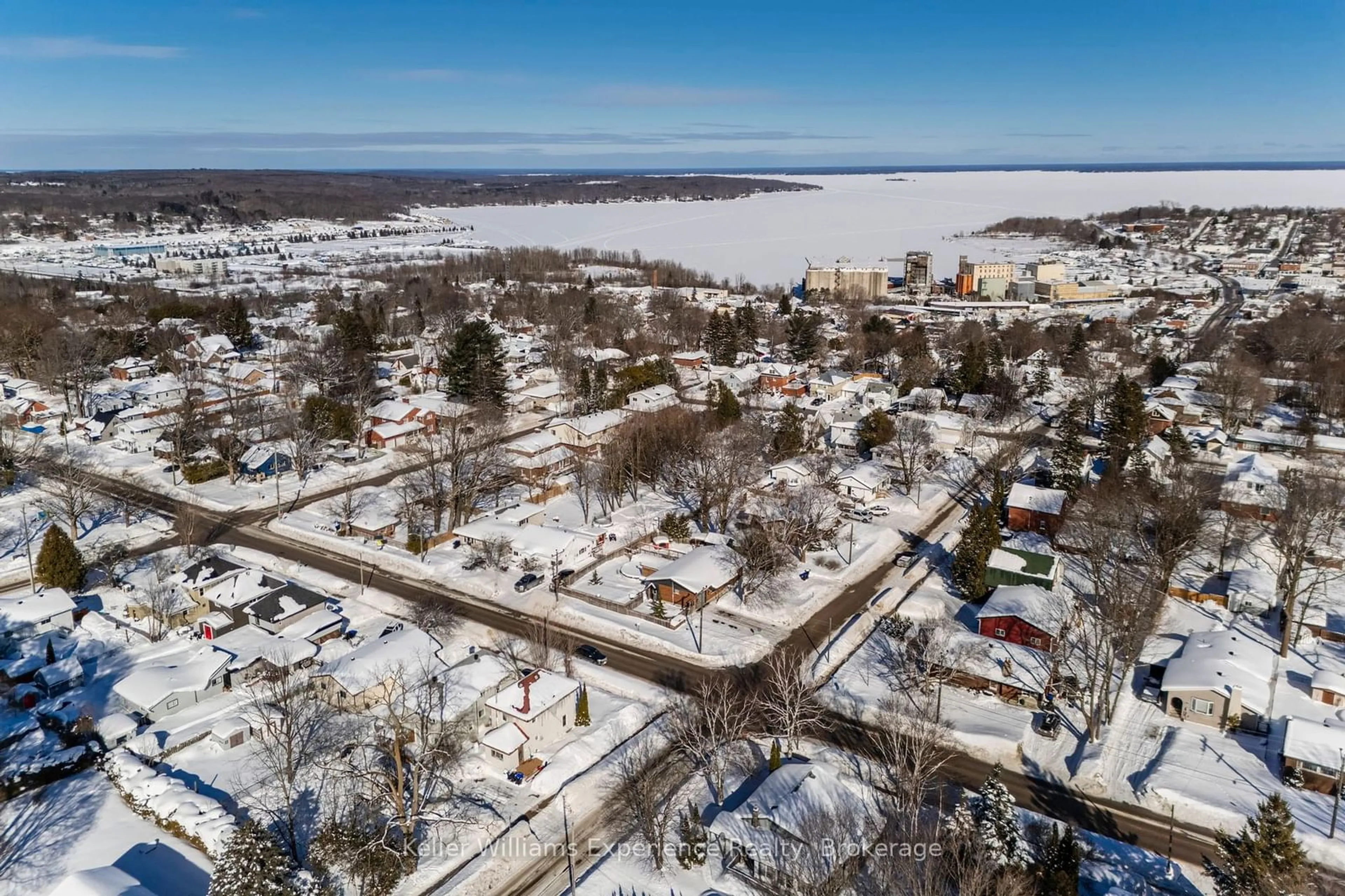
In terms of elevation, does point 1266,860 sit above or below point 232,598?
above

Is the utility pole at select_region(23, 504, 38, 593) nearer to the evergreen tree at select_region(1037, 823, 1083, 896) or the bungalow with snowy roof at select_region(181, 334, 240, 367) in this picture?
the bungalow with snowy roof at select_region(181, 334, 240, 367)

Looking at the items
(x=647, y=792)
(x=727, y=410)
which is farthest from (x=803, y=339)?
(x=647, y=792)

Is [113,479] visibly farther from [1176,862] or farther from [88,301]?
[88,301]

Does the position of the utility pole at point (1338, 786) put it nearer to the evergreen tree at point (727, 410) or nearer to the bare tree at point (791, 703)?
the bare tree at point (791, 703)

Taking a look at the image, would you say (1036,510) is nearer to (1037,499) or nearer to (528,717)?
(1037,499)

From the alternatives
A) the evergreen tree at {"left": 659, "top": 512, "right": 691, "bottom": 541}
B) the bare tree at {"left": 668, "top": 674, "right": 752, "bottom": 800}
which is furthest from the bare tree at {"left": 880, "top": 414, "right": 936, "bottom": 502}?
the bare tree at {"left": 668, "top": 674, "right": 752, "bottom": 800}

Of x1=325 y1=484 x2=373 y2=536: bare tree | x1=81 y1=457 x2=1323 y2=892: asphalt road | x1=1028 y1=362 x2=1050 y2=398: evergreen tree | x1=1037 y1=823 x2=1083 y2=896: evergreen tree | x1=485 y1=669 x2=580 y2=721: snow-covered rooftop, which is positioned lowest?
x1=81 y1=457 x2=1323 y2=892: asphalt road

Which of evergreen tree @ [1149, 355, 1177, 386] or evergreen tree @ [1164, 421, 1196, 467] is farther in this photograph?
evergreen tree @ [1149, 355, 1177, 386]
